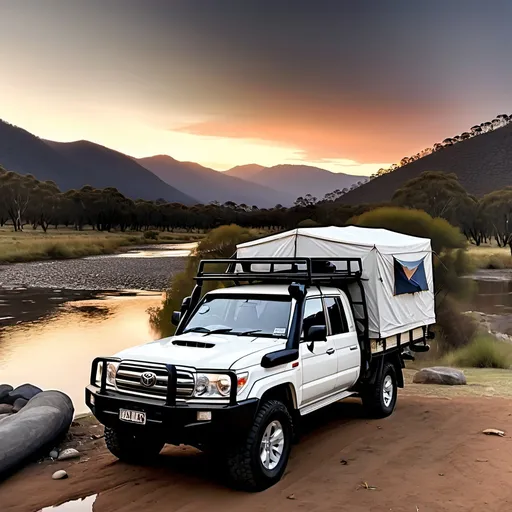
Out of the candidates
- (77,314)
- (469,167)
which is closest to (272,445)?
(77,314)

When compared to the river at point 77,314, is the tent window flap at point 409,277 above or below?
above

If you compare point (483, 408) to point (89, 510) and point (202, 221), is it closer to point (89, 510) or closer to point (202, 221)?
point (89, 510)

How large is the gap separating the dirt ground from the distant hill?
406ft

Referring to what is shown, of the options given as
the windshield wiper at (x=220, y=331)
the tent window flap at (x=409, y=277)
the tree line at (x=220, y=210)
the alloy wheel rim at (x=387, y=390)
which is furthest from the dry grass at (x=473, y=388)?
the tree line at (x=220, y=210)

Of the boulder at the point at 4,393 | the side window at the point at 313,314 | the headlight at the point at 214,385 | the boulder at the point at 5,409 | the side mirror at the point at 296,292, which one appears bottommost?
the boulder at the point at 5,409

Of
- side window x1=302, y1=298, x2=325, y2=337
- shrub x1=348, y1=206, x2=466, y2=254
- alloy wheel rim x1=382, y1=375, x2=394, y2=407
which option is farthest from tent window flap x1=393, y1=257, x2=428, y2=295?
shrub x1=348, y1=206, x2=466, y2=254

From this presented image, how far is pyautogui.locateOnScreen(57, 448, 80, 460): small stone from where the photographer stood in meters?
8.16

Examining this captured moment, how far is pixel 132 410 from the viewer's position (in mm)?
6395

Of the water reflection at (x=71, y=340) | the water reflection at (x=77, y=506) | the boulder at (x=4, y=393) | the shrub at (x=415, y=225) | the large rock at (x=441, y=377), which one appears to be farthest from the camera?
the shrub at (x=415, y=225)

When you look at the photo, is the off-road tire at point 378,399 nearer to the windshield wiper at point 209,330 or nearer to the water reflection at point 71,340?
the windshield wiper at point 209,330

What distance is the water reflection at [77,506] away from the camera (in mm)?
6258

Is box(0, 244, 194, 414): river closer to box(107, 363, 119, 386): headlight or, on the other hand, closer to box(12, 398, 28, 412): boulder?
box(12, 398, 28, 412): boulder

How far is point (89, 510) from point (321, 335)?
3024mm

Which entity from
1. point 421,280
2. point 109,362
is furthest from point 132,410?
point 421,280
